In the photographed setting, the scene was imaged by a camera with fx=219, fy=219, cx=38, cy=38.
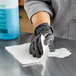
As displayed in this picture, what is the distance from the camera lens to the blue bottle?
3.38 ft

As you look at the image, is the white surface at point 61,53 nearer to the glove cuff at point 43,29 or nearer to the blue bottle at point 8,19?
the glove cuff at point 43,29

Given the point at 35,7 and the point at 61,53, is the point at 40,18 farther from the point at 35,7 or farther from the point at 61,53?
the point at 61,53

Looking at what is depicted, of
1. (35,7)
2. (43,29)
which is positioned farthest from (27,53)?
(35,7)

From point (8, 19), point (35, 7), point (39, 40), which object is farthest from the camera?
point (35, 7)

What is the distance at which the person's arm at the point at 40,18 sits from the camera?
104cm

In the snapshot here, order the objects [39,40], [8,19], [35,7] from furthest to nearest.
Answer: [35,7] < [8,19] < [39,40]

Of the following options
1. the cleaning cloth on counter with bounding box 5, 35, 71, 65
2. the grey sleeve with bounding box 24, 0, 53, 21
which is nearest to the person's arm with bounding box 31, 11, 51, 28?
the grey sleeve with bounding box 24, 0, 53, 21

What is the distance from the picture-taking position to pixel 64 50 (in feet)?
3.10

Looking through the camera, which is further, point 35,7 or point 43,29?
point 35,7

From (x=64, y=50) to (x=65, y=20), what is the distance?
320mm

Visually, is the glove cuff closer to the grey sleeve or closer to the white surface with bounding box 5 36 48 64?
the white surface with bounding box 5 36 48 64

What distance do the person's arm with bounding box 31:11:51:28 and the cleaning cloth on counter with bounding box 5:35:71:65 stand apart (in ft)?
0.42

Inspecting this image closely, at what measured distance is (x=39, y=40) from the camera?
0.89m

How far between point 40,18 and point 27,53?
220 millimetres
